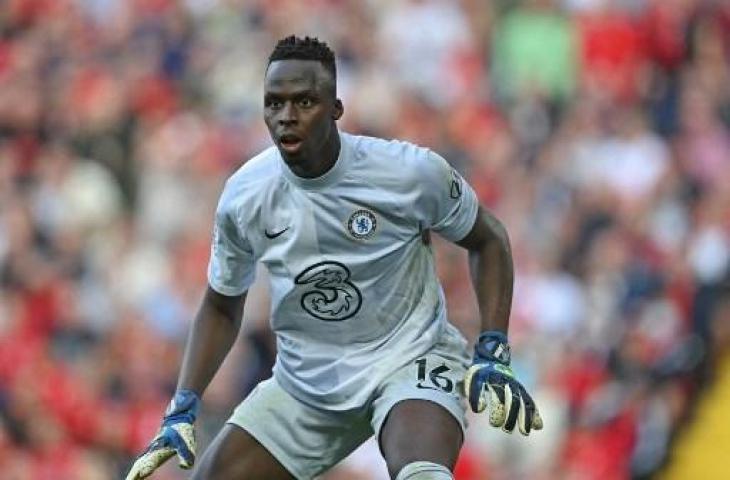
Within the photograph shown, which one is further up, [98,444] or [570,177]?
[570,177]

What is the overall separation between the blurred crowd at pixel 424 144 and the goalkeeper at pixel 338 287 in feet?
11.3

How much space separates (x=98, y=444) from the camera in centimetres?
1138

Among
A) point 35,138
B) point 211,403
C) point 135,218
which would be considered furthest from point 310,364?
point 35,138

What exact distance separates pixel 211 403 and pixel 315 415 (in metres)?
4.20

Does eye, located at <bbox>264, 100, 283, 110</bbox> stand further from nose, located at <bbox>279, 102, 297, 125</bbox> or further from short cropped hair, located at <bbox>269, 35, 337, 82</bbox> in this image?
short cropped hair, located at <bbox>269, 35, 337, 82</bbox>

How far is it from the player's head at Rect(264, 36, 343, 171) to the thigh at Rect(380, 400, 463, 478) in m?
0.93

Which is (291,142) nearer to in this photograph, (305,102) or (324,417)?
(305,102)

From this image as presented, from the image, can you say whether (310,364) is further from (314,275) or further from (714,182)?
(714,182)

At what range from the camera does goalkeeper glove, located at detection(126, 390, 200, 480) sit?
6.59 m

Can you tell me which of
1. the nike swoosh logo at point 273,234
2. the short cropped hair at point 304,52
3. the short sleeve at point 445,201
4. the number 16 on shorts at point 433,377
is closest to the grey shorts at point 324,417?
the number 16 on shorts at point 433,377

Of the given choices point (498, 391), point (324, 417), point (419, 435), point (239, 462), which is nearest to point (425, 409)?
point (419, 435)

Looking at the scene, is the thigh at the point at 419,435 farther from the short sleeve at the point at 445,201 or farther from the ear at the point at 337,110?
the ear at the point at 337,110

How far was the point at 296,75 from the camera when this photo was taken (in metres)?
6.48

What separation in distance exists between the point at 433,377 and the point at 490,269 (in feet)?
1.52
